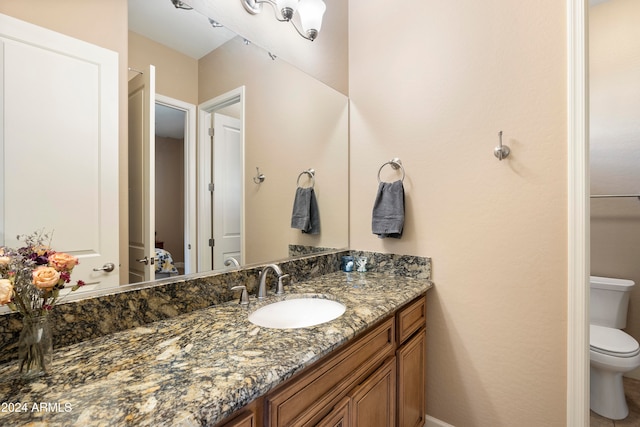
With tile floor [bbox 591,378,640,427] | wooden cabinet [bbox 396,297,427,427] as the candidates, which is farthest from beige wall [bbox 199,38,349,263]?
tile floor [bbox 591,378,640,427]

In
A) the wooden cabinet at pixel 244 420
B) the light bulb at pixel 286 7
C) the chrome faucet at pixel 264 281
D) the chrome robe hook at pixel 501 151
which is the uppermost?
the light bulb at pixel 286 7

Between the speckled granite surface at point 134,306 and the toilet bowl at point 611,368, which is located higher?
the speckled granite surface at point 134,306

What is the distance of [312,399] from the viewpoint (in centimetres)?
80

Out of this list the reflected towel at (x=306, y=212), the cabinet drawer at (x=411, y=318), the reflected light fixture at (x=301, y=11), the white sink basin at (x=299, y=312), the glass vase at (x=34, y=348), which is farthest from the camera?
the reflected towel at (x=306, y=212)

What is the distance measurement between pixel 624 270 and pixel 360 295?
2120 millimetres

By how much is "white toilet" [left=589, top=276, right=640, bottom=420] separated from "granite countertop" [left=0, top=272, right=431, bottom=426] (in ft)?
5.13

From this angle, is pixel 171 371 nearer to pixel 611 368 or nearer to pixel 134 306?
pixel 134 306

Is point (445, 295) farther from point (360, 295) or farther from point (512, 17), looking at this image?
point (512, 17)

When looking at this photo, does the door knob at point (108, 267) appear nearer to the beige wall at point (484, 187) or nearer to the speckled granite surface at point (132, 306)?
the speckled granite surface at point (132, 306)

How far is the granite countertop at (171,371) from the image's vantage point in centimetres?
52

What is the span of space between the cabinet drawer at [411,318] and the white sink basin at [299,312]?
0.30 meters

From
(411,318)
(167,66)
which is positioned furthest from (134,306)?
(411,318)

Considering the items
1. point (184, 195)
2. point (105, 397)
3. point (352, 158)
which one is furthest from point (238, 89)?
point (105, 397)

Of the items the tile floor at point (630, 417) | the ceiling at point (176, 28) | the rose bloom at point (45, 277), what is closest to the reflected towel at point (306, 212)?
the ceiling at point (176, 28)
